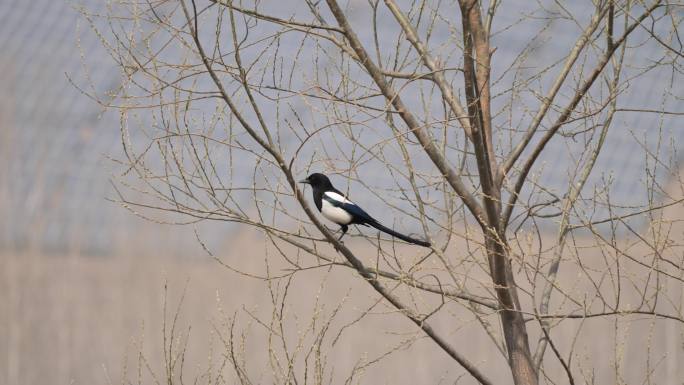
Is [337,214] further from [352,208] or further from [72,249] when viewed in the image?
[72,249]

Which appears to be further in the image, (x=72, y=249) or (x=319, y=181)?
(x=72, y=249)

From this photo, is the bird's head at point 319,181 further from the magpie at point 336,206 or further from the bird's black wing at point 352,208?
the bird's black wing at point 352,208

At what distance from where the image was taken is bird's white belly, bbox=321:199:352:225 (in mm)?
5863

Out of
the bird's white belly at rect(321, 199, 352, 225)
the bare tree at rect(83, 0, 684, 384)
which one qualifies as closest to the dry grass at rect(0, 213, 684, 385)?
the bird's white belly at rect(321, 199, 352, 225)

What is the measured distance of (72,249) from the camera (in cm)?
1228

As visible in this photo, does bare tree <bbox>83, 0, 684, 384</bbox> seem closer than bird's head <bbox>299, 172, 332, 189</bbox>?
Yes

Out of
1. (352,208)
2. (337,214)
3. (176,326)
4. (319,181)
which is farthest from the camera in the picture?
(176,326)

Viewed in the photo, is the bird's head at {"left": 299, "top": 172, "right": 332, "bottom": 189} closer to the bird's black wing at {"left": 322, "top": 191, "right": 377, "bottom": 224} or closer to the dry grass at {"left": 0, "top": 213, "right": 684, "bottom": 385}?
the bird's black wing at {"left": 322, "top": 191, "right": 377, "bottom": 224}

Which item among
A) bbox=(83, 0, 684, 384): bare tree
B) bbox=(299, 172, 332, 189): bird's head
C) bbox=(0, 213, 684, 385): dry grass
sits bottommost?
bbox=(83, 0, 684, 384): bare tree

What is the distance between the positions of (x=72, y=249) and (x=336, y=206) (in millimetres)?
7160

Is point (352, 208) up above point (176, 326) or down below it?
below

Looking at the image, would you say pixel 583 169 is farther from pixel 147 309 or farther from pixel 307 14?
pixel 307 14

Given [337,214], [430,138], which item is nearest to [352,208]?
[337,214]

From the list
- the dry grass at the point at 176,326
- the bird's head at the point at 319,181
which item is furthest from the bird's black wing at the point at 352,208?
the dry grass at the point at 176,326
